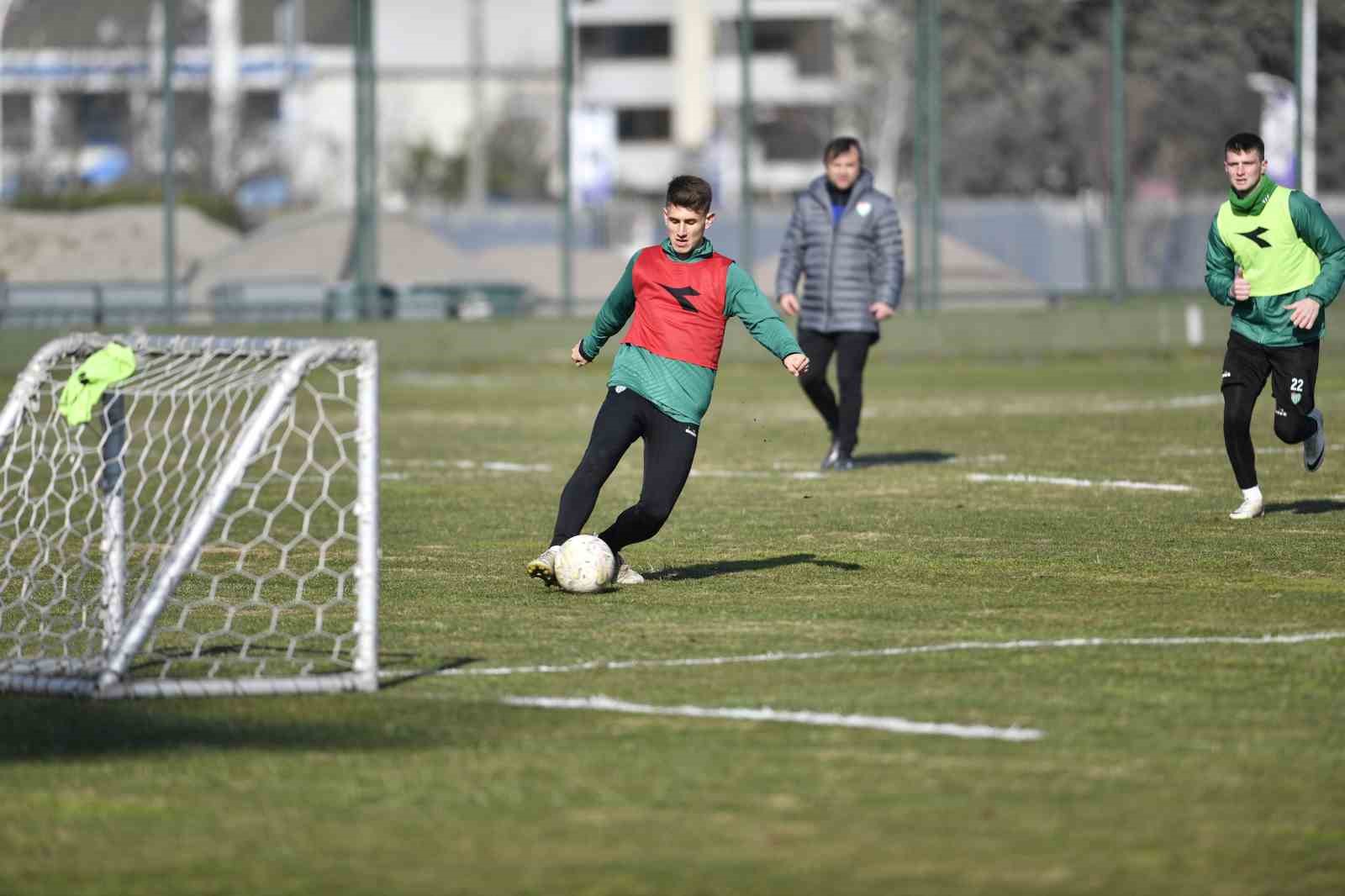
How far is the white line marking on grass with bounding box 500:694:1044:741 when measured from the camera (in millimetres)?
6285

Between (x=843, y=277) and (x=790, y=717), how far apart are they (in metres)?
8.56

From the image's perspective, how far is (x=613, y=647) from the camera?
7.81 meters

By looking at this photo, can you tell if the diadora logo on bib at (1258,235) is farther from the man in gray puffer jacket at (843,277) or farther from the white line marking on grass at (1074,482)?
the man in gray puffer jacket at (843,277)

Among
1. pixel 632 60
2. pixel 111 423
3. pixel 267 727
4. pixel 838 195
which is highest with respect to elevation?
pixel 632 60

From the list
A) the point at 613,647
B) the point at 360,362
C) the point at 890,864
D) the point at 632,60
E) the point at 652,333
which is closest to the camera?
the point at 890,864

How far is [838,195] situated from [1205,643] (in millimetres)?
7682

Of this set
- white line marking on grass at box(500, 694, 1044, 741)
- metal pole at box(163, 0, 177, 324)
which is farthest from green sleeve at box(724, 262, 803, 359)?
metal pole at box(163, 0, 177, 324)

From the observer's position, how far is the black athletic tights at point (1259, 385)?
1134cm

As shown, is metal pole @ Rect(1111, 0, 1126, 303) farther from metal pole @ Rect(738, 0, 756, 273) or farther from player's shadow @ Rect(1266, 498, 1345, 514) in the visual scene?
player's shadow @ Rect(1266, 498, 1345, 514)

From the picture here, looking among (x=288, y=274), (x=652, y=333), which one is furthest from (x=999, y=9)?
(x=652, y=333)

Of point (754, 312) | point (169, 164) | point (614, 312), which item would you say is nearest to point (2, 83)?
point (169, 164)

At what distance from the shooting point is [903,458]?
15.8 metres

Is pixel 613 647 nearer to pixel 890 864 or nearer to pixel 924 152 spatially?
pixel 890 864

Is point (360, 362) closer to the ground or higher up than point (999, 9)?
closer to the ground
